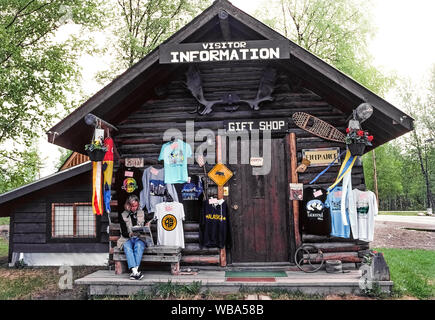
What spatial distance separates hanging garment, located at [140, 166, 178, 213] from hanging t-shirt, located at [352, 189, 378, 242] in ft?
12.1

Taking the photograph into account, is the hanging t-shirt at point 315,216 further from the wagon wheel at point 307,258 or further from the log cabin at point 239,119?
the wagon wheel at point 307,258

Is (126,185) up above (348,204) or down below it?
above

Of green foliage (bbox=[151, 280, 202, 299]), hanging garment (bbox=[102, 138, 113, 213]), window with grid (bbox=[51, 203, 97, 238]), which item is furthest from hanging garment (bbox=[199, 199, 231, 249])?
window with grid (bbox=[51, 203, 97, 238])

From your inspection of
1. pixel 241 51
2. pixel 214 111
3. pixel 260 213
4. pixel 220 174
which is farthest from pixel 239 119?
pixel 260 213

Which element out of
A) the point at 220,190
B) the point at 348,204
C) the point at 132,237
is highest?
the point at 220,190

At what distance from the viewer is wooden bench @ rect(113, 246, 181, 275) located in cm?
624

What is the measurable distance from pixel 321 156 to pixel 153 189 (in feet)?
11.8

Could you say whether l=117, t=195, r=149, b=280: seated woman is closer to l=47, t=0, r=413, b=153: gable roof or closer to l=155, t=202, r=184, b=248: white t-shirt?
l=155, t=202, r=184, b=248: white t-shirt

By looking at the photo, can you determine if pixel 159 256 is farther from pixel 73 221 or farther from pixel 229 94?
pixel 73 221

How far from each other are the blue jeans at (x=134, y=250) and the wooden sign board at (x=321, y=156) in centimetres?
373

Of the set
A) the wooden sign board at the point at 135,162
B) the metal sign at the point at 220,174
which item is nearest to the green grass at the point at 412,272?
the metal sign at the point at 220,174

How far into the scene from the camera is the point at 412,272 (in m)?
7.82

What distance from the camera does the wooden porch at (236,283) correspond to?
5.61m
